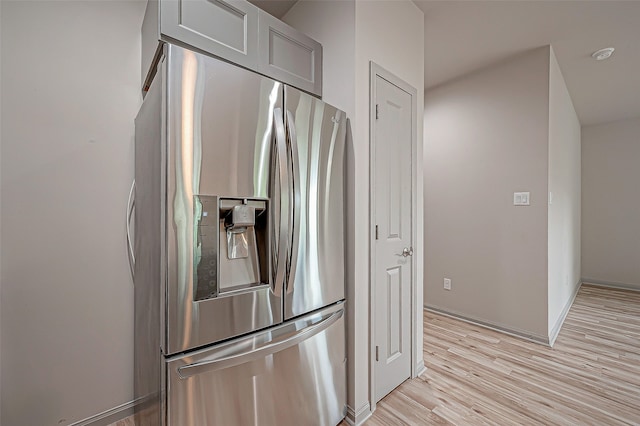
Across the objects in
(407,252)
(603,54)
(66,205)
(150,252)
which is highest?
(603,54)

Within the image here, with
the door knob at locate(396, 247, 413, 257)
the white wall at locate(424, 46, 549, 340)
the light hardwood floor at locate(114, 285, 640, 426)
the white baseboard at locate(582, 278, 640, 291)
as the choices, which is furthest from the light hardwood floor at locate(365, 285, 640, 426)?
the white baseboard at locate(582, 278, 640, 291)

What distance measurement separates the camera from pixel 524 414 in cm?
177

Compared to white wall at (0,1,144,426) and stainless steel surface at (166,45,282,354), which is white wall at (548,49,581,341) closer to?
stainless steel surface at (166,45,282,354)

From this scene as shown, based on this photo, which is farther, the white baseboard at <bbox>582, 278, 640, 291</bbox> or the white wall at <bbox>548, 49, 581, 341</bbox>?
the white baseboard at <bbox>582, 278, 640, 291</bbox>

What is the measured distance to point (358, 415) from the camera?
1.69 metres

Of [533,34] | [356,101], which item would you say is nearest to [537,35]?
[533,34]

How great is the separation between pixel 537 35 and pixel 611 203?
13.5 ft

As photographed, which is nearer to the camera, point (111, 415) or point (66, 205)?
point (66, 205)

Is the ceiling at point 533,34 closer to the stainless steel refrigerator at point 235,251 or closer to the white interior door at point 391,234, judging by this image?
the white interior door at point 391,234

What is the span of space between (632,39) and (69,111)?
434 centimetres

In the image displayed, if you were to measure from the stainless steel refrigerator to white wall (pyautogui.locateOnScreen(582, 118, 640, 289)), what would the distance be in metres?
5.79

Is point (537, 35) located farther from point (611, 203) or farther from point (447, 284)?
point (611, 203)

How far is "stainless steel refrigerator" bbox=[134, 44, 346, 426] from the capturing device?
1063mm

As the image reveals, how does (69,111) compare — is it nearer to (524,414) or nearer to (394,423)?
(394,423)
